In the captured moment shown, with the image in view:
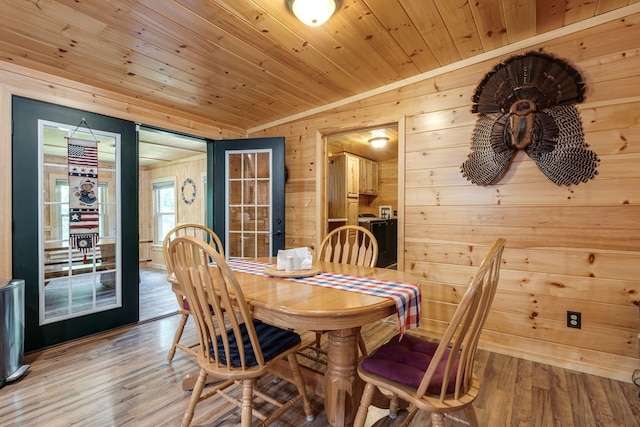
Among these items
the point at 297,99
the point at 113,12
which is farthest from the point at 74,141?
the point at 297,99

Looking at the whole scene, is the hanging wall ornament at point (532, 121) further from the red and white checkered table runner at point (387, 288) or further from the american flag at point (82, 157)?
the american flag at point (82, 157)

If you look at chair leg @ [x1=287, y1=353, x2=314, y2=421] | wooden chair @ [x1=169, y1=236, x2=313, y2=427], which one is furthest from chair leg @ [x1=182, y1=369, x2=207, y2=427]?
chair leg @ [x1=287, y1=353, x2=314, y2=421]

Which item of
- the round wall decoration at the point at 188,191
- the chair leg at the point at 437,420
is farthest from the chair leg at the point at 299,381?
the round wall decoration at the point at 188,191

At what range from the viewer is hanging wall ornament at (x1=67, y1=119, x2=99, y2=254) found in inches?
105

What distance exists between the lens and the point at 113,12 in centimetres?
A: 184

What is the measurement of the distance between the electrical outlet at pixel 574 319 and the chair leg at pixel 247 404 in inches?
91.1

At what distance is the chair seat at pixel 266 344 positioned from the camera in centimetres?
141

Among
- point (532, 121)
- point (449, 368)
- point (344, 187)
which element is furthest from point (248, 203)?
point (449, 368)

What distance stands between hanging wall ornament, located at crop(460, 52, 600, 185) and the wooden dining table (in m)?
1.46

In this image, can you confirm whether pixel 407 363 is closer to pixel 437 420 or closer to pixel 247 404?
pixel 437 420

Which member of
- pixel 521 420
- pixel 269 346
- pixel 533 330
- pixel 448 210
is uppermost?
pixel 448 210

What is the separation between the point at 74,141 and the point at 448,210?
3.28m

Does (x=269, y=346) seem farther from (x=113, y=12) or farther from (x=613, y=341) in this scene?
(x=613, y=341)

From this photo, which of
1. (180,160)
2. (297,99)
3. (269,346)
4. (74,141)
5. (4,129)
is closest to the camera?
(269,346)
